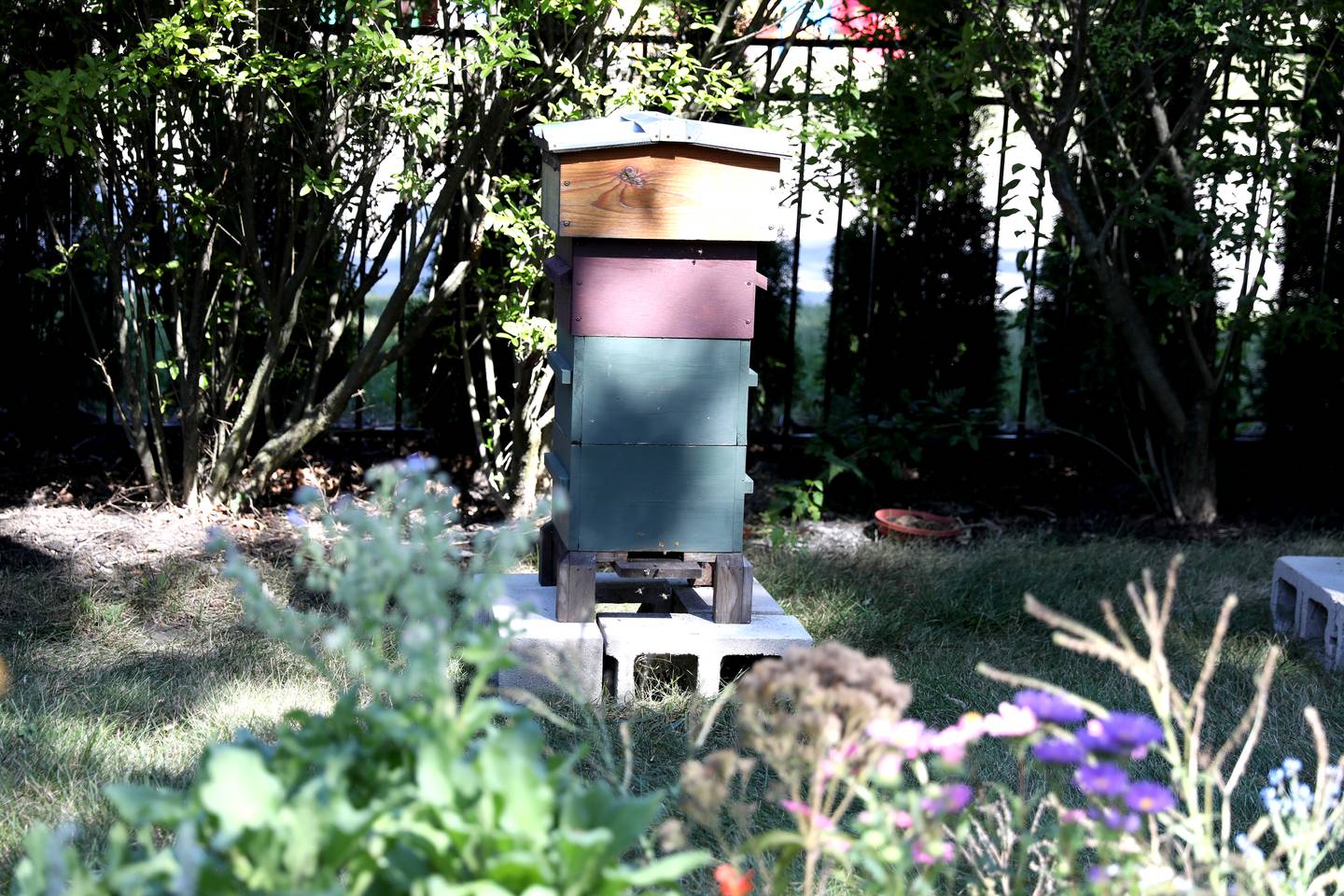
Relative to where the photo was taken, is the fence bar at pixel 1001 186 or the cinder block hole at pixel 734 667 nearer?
the cinder block hole at pixel 734 667

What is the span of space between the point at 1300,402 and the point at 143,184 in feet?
16.7

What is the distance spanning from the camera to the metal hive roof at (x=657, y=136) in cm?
361

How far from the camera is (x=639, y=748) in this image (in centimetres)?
346

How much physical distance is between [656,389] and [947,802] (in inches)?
85.2

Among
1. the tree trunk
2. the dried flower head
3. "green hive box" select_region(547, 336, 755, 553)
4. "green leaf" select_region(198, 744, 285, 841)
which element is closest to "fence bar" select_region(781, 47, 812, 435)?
the tree trunk

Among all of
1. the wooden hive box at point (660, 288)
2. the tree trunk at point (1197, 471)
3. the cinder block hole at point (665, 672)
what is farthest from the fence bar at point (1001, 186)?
the cinder block hole at point (665, 672)

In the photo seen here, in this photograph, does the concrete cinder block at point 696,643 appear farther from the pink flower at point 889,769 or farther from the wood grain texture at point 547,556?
the pink flower at point 889,769

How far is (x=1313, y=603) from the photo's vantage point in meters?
4.49

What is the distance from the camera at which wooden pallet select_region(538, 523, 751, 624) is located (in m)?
3.85

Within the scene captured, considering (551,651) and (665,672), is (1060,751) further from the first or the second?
(665,672)

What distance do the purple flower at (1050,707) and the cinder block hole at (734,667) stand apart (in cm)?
214

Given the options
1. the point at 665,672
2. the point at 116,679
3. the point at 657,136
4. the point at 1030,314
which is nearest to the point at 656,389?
the point at 657,136

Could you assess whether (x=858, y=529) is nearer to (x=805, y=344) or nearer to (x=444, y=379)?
(x=444, y=379)

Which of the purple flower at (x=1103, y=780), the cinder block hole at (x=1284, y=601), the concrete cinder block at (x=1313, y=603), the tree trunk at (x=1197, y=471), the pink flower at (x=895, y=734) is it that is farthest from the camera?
the tree trunk at (x=1197, y=471)
